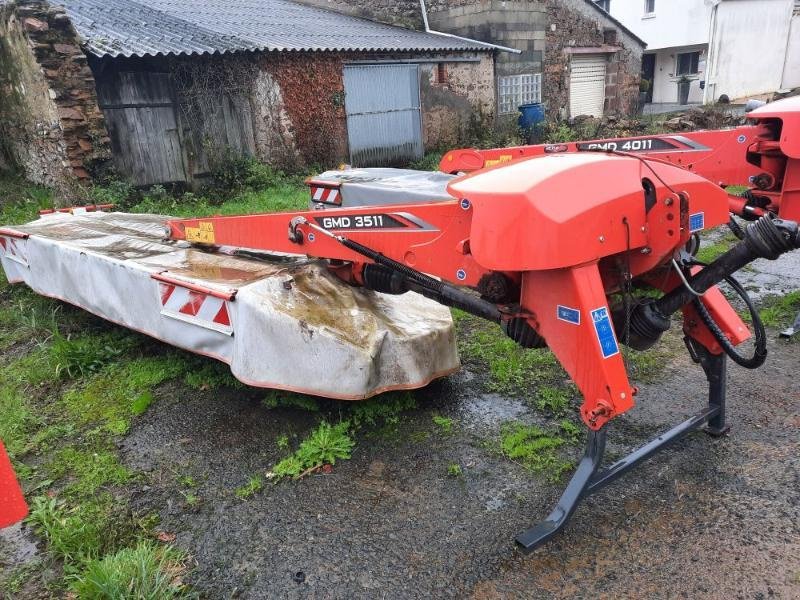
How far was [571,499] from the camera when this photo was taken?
249 cm

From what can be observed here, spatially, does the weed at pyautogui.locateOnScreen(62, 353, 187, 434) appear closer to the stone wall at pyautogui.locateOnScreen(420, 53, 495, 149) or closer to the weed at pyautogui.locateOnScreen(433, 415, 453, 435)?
the weed at pyautogui.locateOnScreen(433, 415, 453, 435)

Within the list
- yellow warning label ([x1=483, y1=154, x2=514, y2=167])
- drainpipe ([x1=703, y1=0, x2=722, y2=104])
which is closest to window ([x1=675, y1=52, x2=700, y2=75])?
drainpipe ([x1=703, y1=0, x2=722, y2=104])

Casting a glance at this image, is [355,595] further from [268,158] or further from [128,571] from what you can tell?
[268,158]

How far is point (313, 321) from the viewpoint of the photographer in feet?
10.5

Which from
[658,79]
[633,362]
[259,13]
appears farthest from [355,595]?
[658,79]

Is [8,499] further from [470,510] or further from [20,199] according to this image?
[20,199]

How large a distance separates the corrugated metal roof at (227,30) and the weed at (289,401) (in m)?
7.16

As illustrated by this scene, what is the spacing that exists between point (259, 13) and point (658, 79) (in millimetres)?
20215

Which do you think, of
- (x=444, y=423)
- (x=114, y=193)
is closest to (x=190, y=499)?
(x=444, y=423)

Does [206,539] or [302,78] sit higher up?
[302,78]

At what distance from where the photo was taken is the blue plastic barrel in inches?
596

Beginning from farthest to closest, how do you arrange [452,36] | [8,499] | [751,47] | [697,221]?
1. [751,47]
2. [452,36]
3. [697,221]
4. [8,499]

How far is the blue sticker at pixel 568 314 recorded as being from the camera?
229 cm

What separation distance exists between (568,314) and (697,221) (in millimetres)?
644
